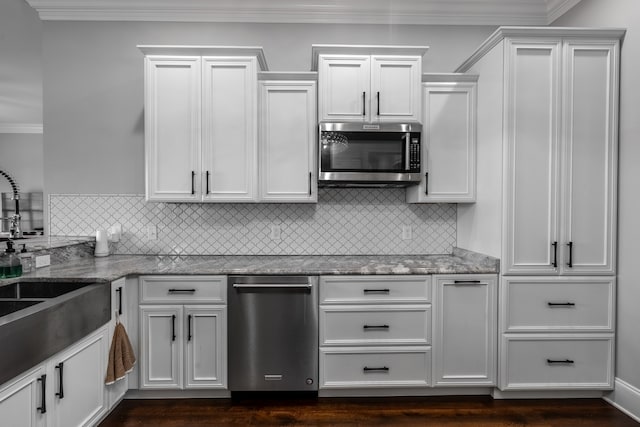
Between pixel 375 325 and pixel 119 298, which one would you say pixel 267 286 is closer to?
pixel 375 325

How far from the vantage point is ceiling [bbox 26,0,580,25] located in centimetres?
316

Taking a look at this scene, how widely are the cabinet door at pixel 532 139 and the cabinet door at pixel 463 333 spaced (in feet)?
1.34

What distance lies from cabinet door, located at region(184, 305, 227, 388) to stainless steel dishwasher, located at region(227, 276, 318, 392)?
0.19 ft

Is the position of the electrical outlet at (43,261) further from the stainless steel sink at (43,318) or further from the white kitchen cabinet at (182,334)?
the white kitchen cabinet at (182,334)

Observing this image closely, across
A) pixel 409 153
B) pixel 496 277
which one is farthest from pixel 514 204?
pixel 409 153

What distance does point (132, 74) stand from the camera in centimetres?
321

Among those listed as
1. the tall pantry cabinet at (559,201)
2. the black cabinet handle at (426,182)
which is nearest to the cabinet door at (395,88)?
the black cabinet handle at (426,182)

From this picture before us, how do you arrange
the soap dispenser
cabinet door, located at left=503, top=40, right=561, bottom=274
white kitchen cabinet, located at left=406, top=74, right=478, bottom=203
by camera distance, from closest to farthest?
the soap dispenser
cabinet door, located at left=503, top=40, right=561, bottom=274
white kitchen cabinet, located at left=406, top=74, right=478, bottom=203

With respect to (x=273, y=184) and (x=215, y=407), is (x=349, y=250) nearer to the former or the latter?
(x=273, y=184)

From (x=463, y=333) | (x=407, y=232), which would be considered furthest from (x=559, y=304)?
(x=407, y=232)

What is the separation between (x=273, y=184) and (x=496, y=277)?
1693 mm

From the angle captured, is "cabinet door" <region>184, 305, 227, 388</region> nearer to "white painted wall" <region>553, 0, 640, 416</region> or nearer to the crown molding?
the crown molding

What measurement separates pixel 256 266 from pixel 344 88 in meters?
1.43

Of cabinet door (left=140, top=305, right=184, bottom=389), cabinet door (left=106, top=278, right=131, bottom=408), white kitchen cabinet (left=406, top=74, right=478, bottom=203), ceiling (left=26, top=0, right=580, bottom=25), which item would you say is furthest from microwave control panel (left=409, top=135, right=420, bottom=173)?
cabinet door (left=106, top=278, right=131, bottom=408)
